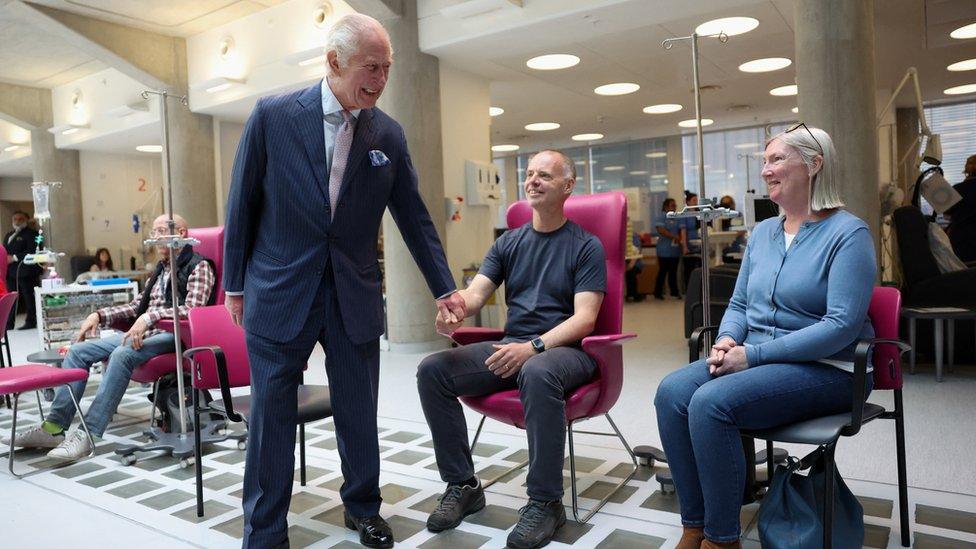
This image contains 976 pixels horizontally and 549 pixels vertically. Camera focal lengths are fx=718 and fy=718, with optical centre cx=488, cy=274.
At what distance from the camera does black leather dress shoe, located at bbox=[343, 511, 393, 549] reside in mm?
2387

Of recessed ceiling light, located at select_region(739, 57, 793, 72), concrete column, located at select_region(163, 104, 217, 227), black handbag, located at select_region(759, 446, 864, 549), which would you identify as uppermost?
recessed ceiling light, located at select_region(739, 57, 793, 72)

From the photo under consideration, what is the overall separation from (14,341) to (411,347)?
18.5 feet

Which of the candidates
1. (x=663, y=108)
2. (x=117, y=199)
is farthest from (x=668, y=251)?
(x=117, y=199)

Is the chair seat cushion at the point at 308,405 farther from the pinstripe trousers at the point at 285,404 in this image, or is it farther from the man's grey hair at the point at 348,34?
the man's grey hair at the point at 348,34

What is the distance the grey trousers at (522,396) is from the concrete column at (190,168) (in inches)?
300

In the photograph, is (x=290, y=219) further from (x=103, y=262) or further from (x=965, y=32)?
(x=103, y=262)

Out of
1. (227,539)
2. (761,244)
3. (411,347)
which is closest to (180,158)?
A: (411,347)

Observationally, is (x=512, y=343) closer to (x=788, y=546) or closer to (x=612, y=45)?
(x=788, y=546)

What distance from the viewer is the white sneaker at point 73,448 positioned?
349 centimetres

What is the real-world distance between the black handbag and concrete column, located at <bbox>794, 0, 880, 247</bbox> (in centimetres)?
314

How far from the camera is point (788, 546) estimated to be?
1.97m

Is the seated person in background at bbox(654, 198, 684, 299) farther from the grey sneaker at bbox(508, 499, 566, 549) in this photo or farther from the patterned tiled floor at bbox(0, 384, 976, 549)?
the grey sneaker at bbox(508, 499, 566, 549)

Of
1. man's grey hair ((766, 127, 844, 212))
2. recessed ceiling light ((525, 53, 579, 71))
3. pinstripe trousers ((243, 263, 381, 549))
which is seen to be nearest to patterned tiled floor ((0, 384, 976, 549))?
pinstripe trousers ((243, 263, 381, 549))

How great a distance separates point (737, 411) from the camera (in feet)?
6.57
